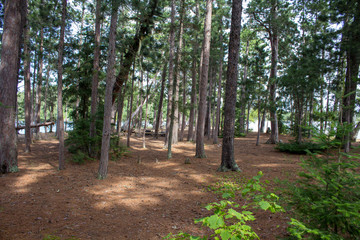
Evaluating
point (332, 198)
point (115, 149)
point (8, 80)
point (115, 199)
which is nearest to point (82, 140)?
point (115, 149)

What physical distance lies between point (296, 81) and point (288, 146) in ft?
12.8

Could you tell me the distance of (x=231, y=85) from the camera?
8.16 meters

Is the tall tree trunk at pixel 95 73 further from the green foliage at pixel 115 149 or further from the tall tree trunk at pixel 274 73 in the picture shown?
the tall tree trunk at pixel 274 73

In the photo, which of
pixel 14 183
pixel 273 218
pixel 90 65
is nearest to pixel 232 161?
pixel 273 218

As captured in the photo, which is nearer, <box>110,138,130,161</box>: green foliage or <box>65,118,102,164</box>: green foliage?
<box>65,118,102,164</box>: green foliage

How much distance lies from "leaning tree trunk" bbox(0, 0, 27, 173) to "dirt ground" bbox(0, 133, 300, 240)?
2.93 feet

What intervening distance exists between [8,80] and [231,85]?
28.3 feet

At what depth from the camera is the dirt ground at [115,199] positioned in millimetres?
4285

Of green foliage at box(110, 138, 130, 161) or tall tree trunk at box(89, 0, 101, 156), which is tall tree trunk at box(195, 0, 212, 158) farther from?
tall tree trunk at box(89, 0, 101, 156)

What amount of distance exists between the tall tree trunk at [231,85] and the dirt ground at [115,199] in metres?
0.73

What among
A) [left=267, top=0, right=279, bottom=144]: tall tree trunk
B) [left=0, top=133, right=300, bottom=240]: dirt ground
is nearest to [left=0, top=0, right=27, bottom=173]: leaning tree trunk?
[left=0, top=133, right=300, bottom=240]: dirt ground

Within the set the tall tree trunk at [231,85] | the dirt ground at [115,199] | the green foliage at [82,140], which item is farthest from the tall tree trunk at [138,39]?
the tall tree trunk at [231,85]

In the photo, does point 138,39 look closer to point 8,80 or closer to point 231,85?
point 8,80

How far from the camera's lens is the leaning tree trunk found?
7.62m
